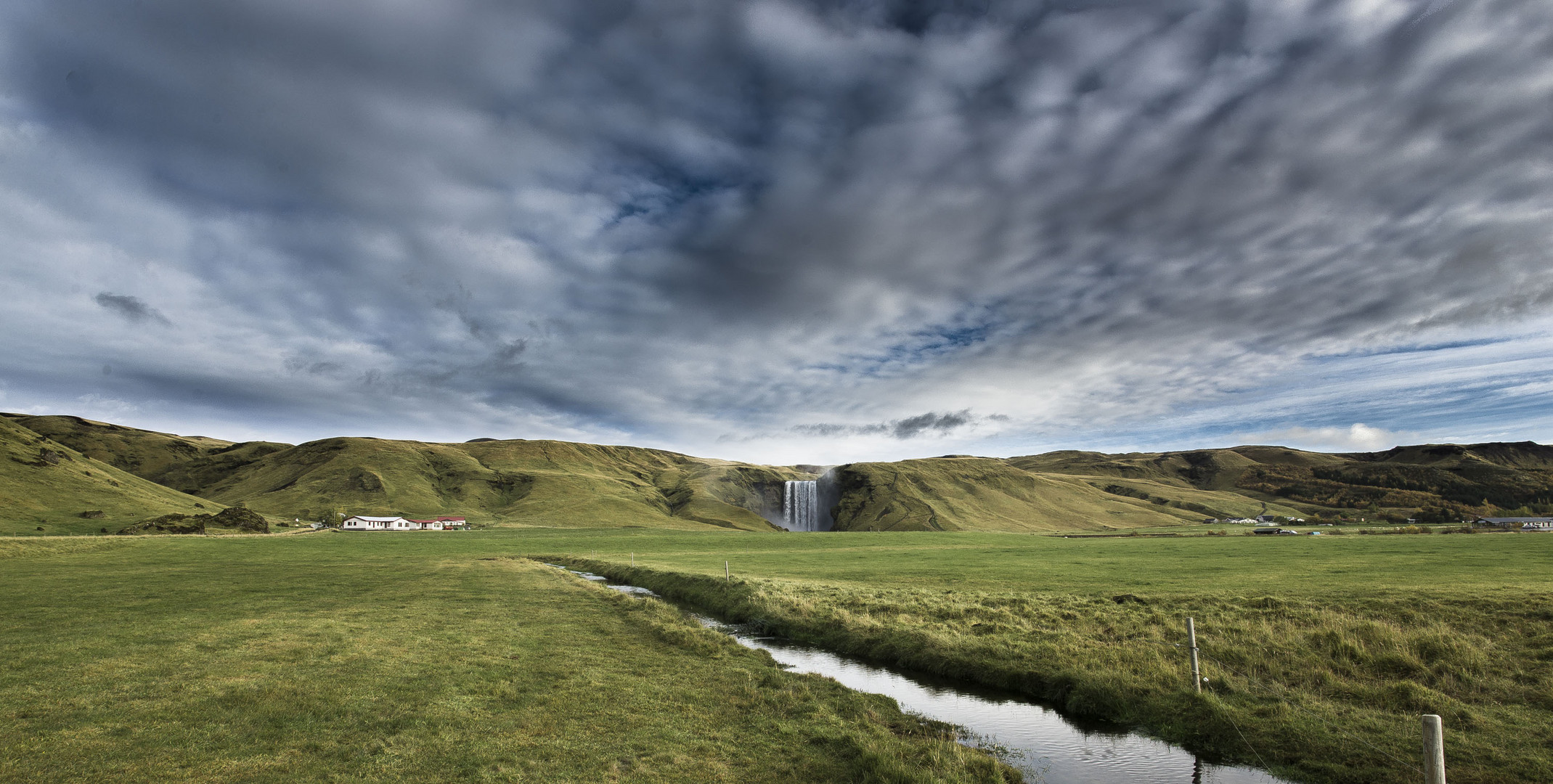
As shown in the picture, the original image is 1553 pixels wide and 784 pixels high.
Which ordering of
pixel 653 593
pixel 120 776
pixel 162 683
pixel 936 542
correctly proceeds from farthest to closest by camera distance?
pixel 936 542, pixel 653 593, pixel 162 683, pixel 120 776

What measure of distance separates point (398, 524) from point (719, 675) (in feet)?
613

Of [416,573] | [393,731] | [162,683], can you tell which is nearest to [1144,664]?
[393,731]

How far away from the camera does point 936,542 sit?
107 m

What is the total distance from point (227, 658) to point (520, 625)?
1036cm

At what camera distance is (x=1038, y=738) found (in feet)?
55.7

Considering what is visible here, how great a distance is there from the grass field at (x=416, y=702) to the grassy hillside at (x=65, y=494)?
106958 millimetres

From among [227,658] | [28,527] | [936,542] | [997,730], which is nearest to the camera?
[997,730]

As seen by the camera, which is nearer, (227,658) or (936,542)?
(227,658)

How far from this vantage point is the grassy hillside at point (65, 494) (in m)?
101

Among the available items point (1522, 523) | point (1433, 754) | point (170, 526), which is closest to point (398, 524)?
point (170, 526)

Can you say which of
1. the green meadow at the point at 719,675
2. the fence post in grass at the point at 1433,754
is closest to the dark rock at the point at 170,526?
the green meadow at the point at 719,675

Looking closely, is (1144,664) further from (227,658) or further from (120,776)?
(227,658)

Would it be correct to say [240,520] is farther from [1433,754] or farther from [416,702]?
[1433,754]

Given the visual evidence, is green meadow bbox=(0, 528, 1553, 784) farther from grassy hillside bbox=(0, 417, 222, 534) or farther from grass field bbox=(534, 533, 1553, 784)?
grassy hillside bbox=(0, 417, 222, 534)
